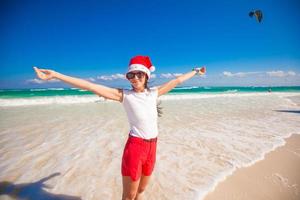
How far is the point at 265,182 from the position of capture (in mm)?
3725

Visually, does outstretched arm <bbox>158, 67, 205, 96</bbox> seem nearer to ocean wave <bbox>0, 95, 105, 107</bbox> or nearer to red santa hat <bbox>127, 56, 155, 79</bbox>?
red santa hat <bbox>127, 56, 155, 79</bbox>

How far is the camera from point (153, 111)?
256 centimetres

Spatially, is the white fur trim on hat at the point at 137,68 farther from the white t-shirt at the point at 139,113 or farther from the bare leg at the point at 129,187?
the bare leg at the point at 129,187

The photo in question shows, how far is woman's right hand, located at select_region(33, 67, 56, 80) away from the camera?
2111mm

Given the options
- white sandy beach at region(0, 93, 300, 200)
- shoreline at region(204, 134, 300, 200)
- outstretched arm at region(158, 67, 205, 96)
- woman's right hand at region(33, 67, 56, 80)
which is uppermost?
woman's right hand at region(33, 67, 56, 80)

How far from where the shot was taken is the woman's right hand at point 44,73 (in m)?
2.11

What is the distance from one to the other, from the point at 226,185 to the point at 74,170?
3.12 metres

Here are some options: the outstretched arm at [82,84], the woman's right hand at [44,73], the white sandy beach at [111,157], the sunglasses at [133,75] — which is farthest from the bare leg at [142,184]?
the woman's right hand at [44,73]

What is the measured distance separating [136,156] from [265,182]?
2797mm

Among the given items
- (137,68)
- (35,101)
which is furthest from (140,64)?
(35,101)

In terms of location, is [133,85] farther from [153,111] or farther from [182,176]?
[182,176]

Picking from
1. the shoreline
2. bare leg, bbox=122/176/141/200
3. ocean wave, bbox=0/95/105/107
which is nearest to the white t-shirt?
bare leg, bbox=122/176/141/200

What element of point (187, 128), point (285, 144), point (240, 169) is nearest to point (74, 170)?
point (240, 169)

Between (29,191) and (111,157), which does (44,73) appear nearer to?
(29,191)
